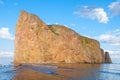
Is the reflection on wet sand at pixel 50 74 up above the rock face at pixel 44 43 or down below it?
below

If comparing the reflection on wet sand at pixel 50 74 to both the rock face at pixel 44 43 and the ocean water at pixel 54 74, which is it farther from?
the rock face at pixel 44 43

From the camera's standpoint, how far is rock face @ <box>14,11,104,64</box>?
130875mm

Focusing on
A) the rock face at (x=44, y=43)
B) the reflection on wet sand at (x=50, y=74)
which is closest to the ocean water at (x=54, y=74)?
the reflection on wet sand at (x=50, y=74)

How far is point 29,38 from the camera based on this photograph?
132 metres

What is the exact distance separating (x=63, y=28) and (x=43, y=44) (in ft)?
62.1

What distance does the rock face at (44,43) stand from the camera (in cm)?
13088

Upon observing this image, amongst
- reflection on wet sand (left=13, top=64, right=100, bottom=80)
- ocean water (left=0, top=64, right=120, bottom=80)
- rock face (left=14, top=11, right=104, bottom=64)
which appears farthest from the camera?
rock face (left=14, top=11, right=104, bottom=64)

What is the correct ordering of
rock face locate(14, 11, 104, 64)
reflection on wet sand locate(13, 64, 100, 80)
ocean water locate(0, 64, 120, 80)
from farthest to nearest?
rock face locate(14, 11, 104, 64), ocean water locate(0, 64, 120, 80), reflection on wet sand locate(13, 64, 100, 80)

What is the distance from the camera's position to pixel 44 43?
13500 centimetres

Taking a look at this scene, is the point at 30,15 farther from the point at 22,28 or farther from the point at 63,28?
the point at 63,28

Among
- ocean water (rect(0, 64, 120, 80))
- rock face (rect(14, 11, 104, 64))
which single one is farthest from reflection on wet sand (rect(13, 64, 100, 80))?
rock face (rect(14, 11, 104, 64))

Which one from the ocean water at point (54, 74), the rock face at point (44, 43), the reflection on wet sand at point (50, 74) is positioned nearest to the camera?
the reflection on wet sand at point (50, 74)

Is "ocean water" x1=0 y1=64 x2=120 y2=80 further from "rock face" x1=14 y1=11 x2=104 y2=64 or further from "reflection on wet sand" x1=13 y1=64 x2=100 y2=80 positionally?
"rock face" x1=14 y1=11 x2=104 y2=64

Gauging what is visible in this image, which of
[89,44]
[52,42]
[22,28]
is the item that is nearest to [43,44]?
[52,42]
